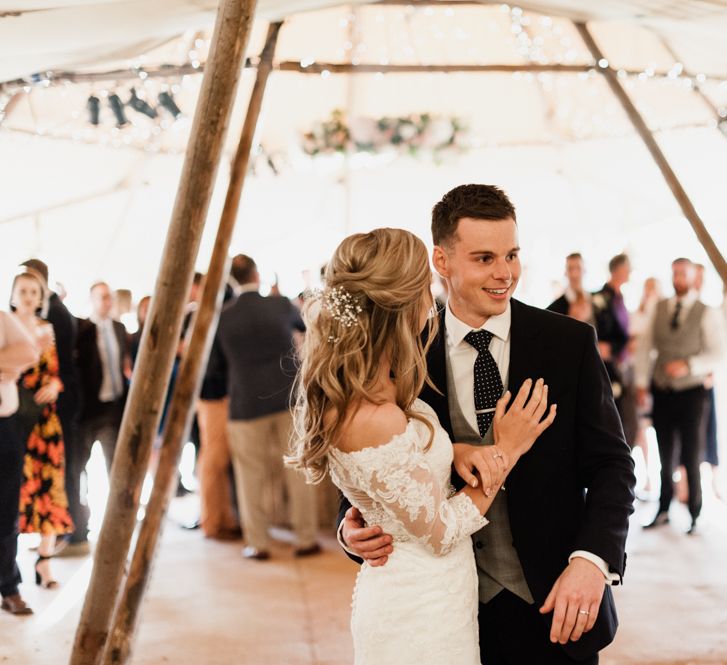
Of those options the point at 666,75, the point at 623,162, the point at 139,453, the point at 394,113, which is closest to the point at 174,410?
the point at 139,453

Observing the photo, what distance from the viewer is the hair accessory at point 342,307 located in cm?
196

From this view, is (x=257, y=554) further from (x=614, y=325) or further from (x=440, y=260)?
(x=440, y=260)

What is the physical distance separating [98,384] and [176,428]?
2.64 meters

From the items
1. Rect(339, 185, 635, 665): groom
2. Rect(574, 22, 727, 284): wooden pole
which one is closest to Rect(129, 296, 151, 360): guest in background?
Rect(574, 22, 727, 284): wooden pole

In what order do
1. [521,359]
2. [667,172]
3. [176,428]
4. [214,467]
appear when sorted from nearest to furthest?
[521,359]
[176,428]
[667,172]
[214,467]

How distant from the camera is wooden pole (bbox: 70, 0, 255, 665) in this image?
3.01 meters

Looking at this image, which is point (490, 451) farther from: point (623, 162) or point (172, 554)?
point (623, 162)

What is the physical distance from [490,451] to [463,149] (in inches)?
265

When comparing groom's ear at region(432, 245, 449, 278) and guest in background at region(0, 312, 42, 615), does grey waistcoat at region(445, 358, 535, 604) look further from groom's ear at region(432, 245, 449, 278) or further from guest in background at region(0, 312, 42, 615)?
guest in background at region(0, 312, 42, 615)

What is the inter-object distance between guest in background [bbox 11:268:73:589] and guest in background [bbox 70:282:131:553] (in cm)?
69

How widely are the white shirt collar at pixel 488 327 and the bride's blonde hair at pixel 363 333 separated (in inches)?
9.9

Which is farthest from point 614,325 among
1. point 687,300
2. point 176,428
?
point 176,428

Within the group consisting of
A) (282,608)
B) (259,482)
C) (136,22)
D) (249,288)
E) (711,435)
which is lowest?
(282,608)

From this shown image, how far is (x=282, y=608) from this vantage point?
477 cm
